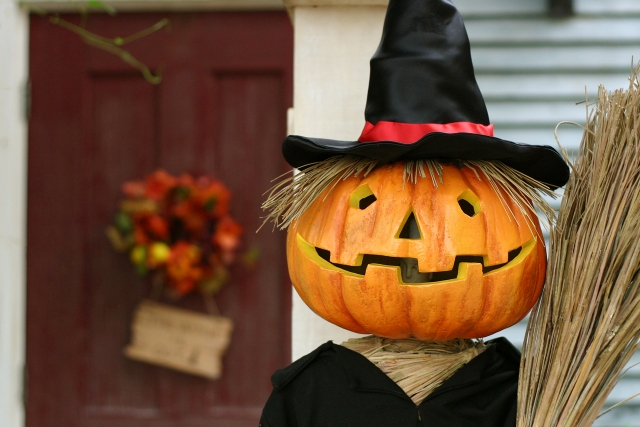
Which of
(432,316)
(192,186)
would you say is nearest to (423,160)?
(432,316)

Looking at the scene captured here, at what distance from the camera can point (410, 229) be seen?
1.38 m

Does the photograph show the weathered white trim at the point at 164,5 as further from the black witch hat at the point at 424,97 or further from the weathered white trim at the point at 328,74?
the black witch hat at the point at 424,97

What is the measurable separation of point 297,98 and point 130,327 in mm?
1335

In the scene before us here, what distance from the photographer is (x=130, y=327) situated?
8.91 feet

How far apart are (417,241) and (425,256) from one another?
0.11 ft

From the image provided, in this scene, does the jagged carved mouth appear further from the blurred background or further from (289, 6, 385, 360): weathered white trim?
the blurred background

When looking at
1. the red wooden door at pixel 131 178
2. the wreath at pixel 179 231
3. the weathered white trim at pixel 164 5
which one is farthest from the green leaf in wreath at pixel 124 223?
the weathered white trim at pixel 164 5

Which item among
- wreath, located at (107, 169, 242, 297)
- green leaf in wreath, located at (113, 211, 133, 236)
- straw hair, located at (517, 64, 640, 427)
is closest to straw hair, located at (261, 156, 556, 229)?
straw hair, located at (517, 64, 640, 427)

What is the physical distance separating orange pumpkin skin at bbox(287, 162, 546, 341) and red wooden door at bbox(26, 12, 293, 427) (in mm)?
1340

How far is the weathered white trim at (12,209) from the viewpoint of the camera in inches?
104

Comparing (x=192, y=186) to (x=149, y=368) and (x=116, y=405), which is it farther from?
(x=116, y=405)

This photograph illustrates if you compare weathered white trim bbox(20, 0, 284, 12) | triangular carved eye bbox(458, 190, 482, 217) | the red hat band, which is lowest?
triangular carved eye bbox(458, 190, 482, 217)

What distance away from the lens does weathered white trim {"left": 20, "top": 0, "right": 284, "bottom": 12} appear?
2.69 metres

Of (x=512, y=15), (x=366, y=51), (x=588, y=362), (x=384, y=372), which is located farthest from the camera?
(x=512, y=15)
